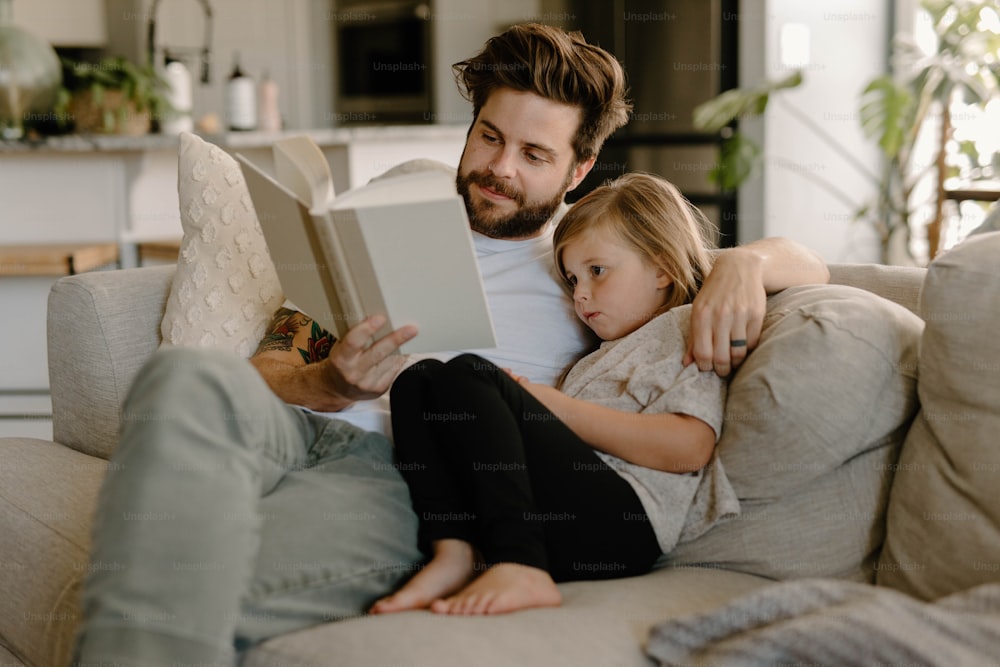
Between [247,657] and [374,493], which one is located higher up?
[374,493]

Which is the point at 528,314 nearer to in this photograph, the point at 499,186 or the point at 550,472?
the point at 499,186

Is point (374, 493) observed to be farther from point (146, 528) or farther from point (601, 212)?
point (601, 212)

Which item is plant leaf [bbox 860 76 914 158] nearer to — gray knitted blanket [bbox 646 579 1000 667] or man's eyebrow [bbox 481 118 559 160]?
man's eyebrow [bbox 481 118 559 160]

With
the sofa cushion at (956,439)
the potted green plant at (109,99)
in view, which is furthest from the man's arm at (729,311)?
the potted green plant at (109,99)

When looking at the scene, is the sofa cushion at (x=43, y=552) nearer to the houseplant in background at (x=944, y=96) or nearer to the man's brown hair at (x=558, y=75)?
the man's brown hair at (x=558, y=75)

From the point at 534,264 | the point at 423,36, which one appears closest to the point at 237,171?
the point at 534,264

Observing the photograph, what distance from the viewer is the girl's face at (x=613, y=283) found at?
64.1 inches

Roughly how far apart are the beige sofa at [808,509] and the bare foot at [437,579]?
0.17 ft

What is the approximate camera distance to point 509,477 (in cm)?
133

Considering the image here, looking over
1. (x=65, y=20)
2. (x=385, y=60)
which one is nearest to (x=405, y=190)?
(x=65, y=20)

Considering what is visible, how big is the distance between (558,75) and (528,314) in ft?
1.38

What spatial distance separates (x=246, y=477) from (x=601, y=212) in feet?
2.34

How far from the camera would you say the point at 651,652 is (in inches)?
47.2

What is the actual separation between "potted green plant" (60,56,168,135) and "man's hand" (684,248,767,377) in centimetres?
258
